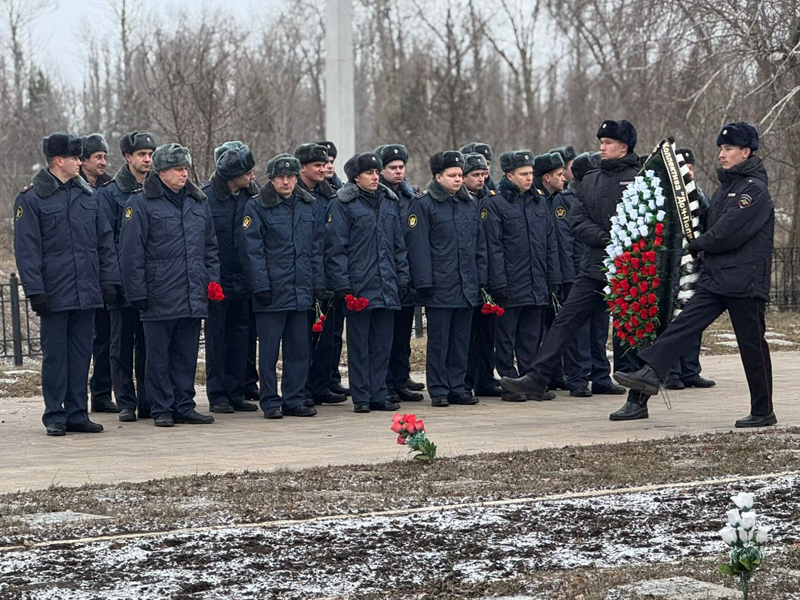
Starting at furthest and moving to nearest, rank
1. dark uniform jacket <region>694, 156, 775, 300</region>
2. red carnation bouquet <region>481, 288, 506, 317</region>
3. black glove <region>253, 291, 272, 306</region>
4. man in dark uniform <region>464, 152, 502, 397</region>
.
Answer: man in dark uniform <region>464, 152, 502, 397</region>
red carnation bouquet <region>481, 288, 506, 317</region>
black glove <region>253, 291, 272, 306</region>
dark uniform jacket <region>694, 156, 775, 300</region>

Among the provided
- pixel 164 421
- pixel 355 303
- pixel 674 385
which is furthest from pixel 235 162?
pixel 674 385

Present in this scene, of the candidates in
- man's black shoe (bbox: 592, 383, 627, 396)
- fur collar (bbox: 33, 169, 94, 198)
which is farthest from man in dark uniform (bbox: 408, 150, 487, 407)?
fur collar (bbox: 33, 169, 94, 198)

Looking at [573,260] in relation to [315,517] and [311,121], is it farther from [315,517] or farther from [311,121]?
[311,121]

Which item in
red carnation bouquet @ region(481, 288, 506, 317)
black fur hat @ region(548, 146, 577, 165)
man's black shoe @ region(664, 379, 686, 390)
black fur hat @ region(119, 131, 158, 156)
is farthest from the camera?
black fur hat @ region(548, 146, 577, 165)

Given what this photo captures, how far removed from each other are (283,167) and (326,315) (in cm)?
150

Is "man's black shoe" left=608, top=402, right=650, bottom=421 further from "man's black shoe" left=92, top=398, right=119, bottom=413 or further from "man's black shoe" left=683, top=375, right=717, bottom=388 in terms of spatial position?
"man's black shoe" left=92, top=398, right=119, bottom=413

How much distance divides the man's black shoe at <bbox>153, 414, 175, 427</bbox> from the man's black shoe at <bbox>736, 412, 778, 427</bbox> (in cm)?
410

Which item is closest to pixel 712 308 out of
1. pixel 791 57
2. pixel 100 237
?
pixel 100 237

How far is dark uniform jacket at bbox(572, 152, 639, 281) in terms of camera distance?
10.3m

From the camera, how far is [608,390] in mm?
12148

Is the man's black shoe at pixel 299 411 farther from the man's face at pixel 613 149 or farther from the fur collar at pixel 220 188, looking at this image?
the man's face at pixel 613 149

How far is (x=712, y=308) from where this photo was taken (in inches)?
374

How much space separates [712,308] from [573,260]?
118 inches

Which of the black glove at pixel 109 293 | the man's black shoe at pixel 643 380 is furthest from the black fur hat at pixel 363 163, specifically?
the man's black shoe at pixel 643 380
